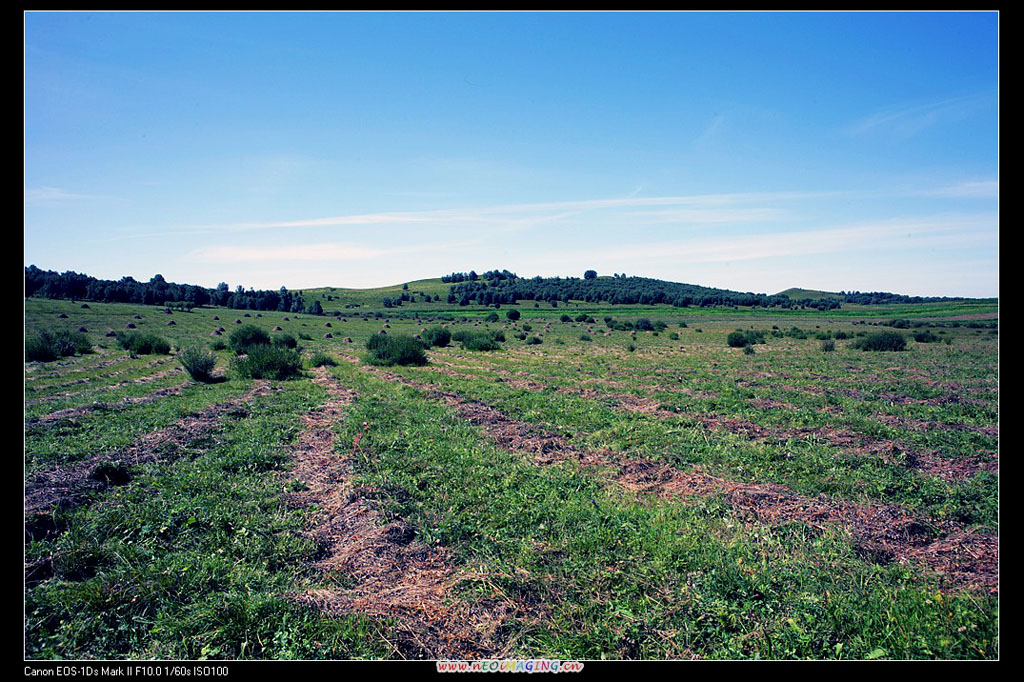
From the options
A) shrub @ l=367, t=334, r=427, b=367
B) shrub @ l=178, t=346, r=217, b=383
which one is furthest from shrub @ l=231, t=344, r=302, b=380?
shrub @ l=367, t=334, r=427, b=367

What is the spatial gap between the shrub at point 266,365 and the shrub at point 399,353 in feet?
23.0

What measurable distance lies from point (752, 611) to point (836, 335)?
5938 centimetres

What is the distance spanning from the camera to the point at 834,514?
6.61 meters

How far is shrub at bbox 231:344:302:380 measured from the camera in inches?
886

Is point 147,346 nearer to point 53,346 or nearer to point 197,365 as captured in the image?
point 53,346

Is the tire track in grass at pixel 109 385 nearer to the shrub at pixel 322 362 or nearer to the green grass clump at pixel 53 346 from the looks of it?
the green grass clump at pixel 53 346

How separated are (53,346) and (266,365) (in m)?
15.3

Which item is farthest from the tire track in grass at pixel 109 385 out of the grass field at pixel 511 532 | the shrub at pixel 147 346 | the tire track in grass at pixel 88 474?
the shrub at pixel 147 346

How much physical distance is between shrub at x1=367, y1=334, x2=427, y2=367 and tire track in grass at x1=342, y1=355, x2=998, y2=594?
67.4 ft

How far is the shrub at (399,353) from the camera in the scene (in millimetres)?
29922
